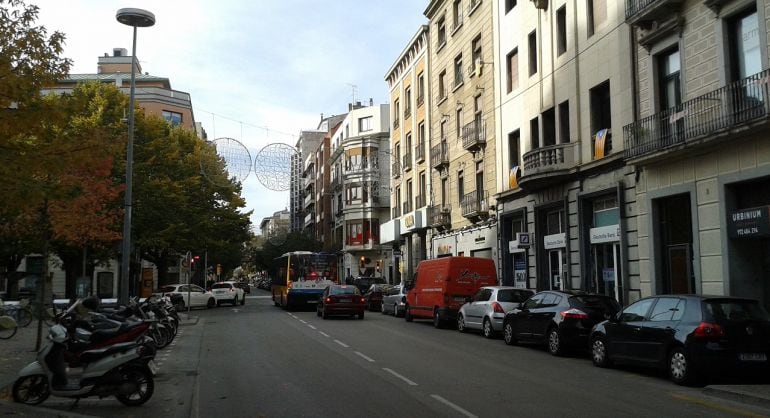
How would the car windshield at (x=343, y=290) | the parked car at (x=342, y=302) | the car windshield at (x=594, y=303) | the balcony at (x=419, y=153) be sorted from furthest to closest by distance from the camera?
the balcony at (x=419, y=153) < the car windshield at (x=343, y=290) < the parked car at (x=342, y=302) < the car windshield at (x=594, y=303)

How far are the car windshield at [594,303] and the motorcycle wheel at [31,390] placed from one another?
35.0 feet

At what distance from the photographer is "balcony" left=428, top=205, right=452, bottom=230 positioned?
125ft

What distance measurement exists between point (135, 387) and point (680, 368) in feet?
27.3

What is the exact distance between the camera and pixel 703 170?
17578 millimetres

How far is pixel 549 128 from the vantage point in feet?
88.8

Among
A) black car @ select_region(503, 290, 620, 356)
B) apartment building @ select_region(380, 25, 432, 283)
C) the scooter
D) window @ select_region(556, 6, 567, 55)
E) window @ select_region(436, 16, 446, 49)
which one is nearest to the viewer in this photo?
the scooter

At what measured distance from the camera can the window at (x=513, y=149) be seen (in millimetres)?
30062

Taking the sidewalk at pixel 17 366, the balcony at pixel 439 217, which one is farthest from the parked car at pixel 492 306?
the balcony at pixel 439 217

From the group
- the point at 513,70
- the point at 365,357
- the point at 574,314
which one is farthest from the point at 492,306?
the point at 513,70

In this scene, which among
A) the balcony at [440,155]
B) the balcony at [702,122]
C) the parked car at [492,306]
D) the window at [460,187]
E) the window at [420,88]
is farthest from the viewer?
the window at [420,88]

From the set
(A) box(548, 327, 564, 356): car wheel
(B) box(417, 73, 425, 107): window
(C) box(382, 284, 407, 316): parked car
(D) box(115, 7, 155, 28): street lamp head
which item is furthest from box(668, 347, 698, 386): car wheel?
(B) box(417, 73, 425, 107): window

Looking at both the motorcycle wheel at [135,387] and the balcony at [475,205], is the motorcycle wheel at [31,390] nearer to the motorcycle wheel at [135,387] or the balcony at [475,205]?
the motorcycle wheel at [135,387]

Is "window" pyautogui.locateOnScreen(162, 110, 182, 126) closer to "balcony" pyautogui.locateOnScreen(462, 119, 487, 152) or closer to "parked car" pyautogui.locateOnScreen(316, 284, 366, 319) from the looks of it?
"balcony" pyautogui.locateOnScreen(462, 119, 487, 152)

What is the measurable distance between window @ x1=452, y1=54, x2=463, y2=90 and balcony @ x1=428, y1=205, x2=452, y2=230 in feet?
22.1
